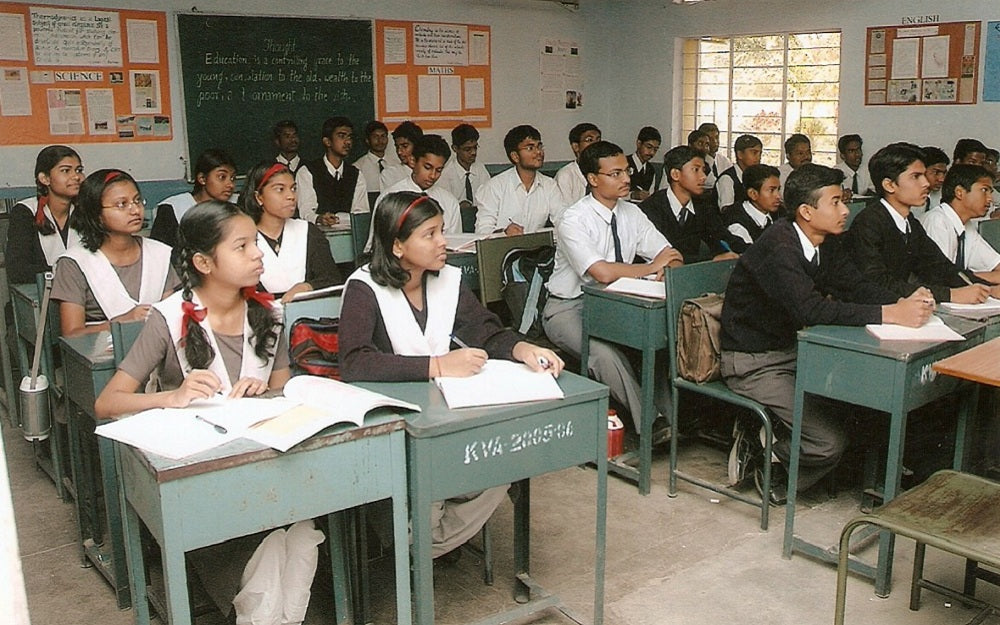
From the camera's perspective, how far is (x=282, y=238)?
3.64 meters

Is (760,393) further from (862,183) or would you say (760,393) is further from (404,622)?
(862,183)

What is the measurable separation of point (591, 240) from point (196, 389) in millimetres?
2201

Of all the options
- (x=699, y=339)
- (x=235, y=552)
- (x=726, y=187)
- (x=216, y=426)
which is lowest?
(x=235, y=552)

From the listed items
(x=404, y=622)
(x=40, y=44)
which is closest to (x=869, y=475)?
(x=404, y=622)

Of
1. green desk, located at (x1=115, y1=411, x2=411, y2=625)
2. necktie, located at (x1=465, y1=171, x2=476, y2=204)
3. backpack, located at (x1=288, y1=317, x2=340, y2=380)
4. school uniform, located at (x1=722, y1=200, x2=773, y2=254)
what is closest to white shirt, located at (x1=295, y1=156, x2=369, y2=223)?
necktie, located at (x1=465, y1=171, x2=476, y2=204)

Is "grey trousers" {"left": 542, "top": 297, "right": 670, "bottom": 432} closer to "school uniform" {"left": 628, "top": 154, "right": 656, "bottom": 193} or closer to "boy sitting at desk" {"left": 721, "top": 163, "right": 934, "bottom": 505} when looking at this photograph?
"boy sitting at desk" {"left": 721, "top": 163, "right": 934, "bottom": 505}

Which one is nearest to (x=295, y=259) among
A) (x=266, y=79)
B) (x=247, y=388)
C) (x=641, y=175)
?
(x=247, y=388)

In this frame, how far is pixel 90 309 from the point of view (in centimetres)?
316

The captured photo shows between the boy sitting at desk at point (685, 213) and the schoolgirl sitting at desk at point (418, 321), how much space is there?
6.83 feet

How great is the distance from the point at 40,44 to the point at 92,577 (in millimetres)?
3960

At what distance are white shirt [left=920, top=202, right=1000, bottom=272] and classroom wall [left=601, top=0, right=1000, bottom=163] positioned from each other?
2.75 meters

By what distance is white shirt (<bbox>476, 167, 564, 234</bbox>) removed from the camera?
5.45 meters

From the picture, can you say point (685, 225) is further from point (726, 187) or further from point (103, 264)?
point (103, 264)

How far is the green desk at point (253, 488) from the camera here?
1748 mm
